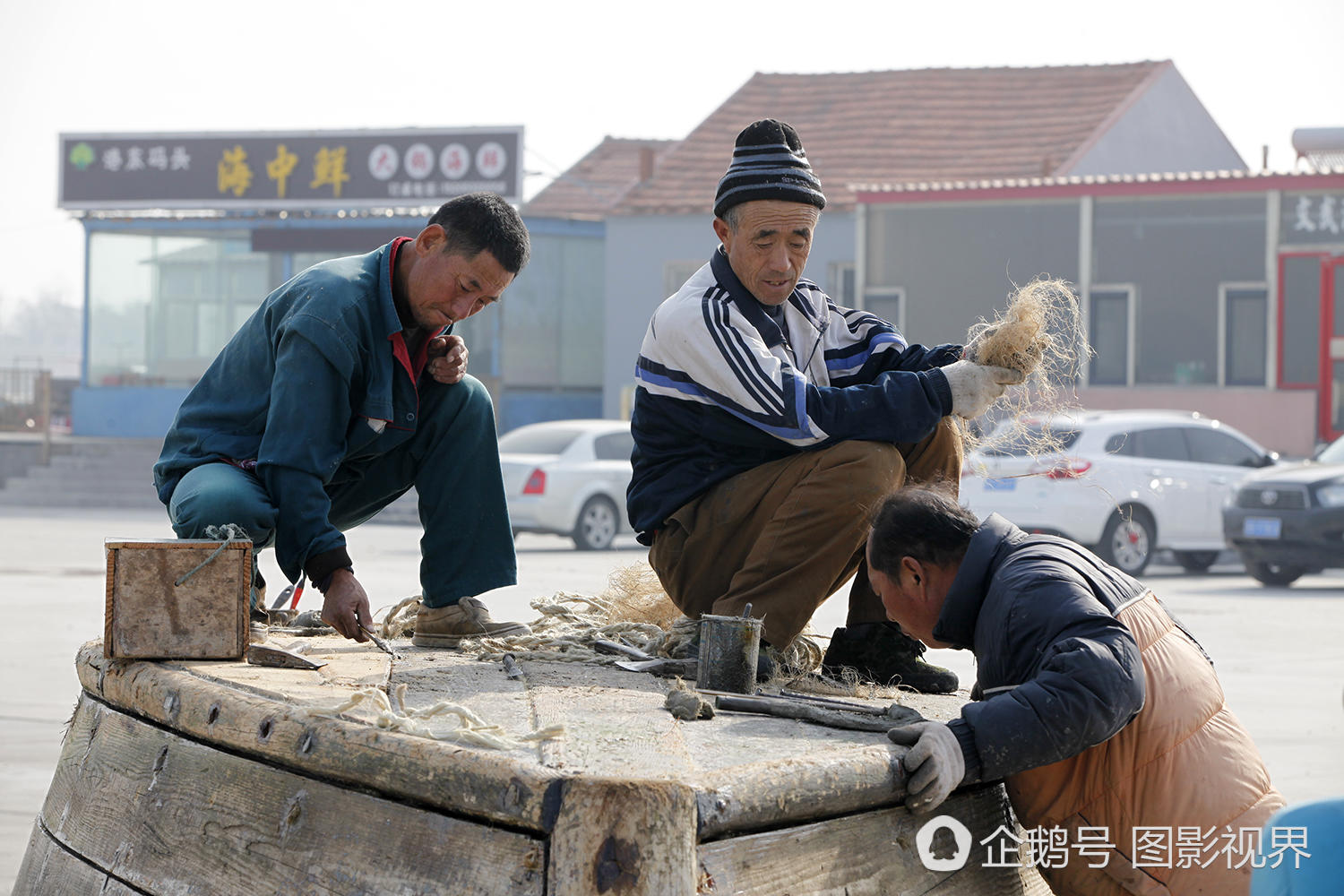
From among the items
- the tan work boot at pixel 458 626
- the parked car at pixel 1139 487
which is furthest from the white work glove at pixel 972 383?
the parked car at pixel 1139 487

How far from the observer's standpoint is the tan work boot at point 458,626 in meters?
3.96

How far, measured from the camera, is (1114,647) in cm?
258

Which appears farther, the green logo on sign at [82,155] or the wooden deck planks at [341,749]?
the green logo on sign at [82,155]

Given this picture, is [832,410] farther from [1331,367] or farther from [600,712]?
[1331,367]

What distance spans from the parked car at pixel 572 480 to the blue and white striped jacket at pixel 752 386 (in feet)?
36.3

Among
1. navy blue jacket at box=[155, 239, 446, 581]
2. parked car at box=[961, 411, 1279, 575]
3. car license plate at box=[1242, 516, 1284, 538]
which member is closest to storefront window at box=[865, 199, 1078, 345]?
parked car at box=[961, 411, 1279, 575]

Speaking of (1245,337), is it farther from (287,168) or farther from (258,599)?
(258,599)

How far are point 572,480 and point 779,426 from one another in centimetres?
1175

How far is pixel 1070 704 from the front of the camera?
2523 millimetres

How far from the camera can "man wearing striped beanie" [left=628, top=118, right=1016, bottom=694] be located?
340cm

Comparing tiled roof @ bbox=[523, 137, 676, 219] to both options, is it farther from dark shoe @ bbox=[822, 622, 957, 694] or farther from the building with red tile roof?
dark shoe @ bbox=[822, 622, 957, 694]

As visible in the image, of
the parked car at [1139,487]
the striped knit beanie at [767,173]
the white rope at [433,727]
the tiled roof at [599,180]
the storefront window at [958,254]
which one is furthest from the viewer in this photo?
the tiled roof at [599,180]

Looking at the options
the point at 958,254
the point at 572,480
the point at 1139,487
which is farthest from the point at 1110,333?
the point at 572,480

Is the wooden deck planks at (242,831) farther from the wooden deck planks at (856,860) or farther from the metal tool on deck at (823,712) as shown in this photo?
the metal tool on deck at (823,712)
